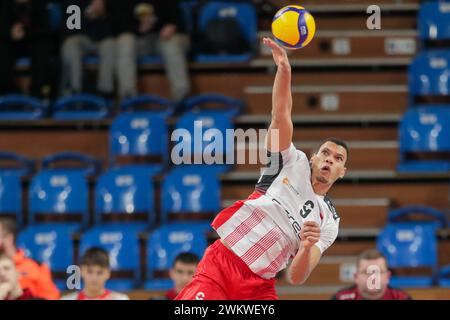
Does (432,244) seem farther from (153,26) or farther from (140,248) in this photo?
(153,26)

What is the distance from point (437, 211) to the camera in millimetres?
10742

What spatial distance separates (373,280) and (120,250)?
3149 millimetres

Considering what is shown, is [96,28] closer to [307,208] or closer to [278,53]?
[307,208]

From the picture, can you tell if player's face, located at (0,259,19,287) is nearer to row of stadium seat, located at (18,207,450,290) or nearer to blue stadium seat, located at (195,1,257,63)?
row of stadium seat, located at (18,207,450,290)

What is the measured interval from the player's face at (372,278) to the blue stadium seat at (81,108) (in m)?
4.77

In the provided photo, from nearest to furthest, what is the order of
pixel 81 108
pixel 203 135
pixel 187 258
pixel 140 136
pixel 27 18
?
pixel 187 258 → pixel 203 135 → pixel 140 136 → pixel 81 108 → pixel 27 18

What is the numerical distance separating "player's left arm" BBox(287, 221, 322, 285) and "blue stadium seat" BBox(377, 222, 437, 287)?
399 cm

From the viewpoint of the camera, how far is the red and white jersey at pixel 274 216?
6363 millimetres

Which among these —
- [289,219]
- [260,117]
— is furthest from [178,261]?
[260,117]

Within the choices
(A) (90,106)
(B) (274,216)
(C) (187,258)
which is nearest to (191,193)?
(A) (90,106)

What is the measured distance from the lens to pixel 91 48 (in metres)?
12.6

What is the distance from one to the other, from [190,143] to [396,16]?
356cm

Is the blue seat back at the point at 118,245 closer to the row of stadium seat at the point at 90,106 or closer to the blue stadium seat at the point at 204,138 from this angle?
the blue stadium seat at the point at 204,138

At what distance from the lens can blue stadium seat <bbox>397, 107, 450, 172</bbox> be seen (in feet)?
36.5
